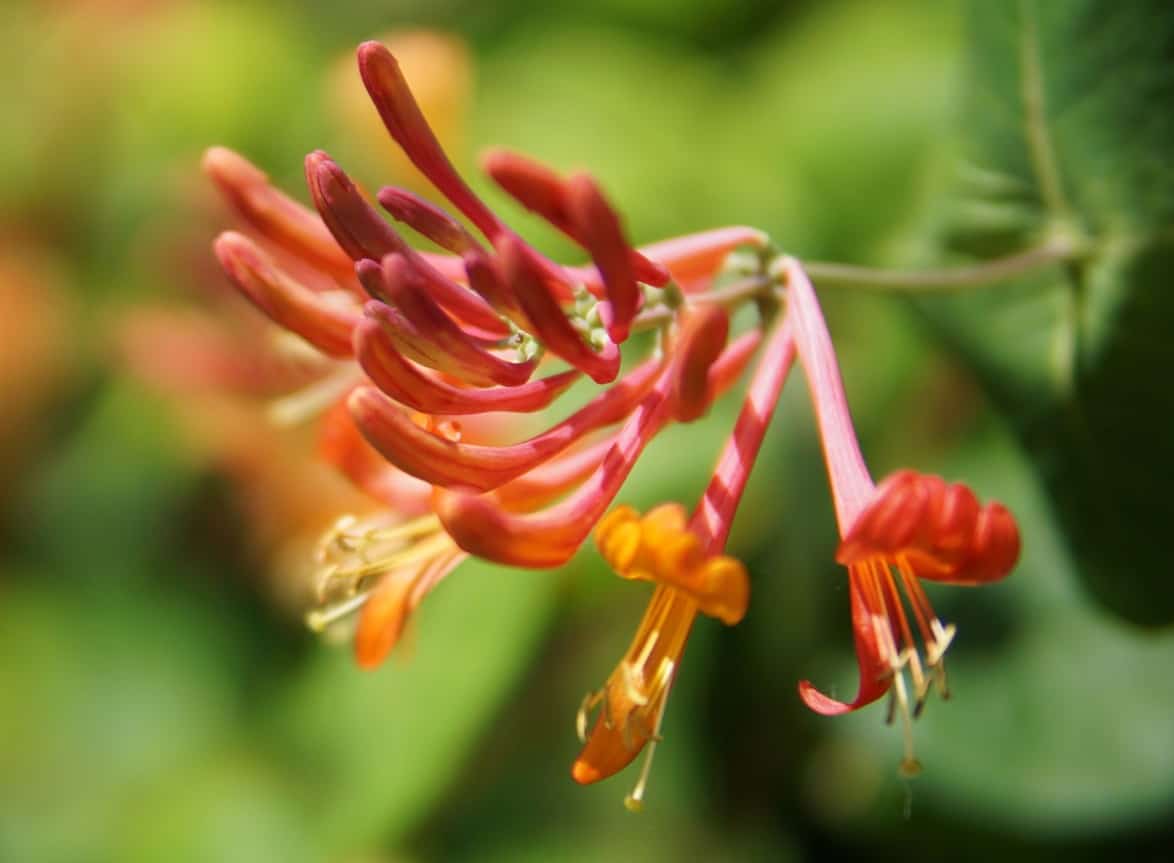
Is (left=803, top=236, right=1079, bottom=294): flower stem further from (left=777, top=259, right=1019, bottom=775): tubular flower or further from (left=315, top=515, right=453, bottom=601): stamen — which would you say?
(left=315, top=515, right=453, bottom=601): stamen

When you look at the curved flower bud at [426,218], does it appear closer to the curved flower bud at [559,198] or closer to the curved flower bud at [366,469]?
the curved flower bud at [559,198]

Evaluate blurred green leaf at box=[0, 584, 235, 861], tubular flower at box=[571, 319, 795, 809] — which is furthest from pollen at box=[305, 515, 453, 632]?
blurred green leaf at box=[0, 584, 235, 861]

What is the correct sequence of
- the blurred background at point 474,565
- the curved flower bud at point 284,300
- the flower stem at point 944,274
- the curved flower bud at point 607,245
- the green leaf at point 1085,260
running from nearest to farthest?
the curved flower bud at point 607,245 < the curved flower bud at point 284,300 < the flower stem at point 944,274 < the green leaf at point 1085,260 < the blurred background at point 474,565

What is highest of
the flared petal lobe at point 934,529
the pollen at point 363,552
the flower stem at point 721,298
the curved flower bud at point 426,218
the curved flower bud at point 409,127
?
the curved flower bud at point 409,127

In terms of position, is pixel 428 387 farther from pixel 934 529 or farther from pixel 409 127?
pixel 934 529

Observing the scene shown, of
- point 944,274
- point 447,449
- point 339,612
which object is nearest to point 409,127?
point 447,449

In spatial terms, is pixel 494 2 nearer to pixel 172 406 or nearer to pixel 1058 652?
pixel 172 406

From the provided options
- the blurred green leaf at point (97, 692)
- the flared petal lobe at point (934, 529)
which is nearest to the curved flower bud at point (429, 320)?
the flared petal lobe at point (934, 529)
